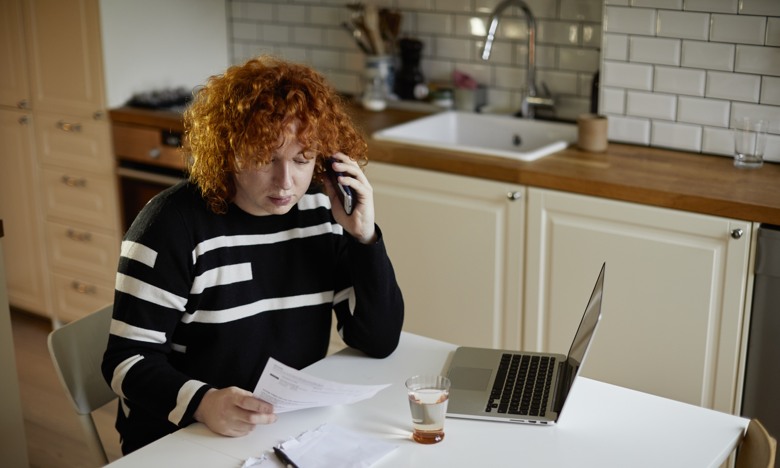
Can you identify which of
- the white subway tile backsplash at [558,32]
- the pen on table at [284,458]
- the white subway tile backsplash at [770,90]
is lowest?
the pen on table at [284,458]

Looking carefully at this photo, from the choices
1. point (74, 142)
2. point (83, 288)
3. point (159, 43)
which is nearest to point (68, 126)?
point (74, 142)

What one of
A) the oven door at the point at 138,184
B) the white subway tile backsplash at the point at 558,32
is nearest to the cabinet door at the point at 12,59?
the oven door at the point at 138,184

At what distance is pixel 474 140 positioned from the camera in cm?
361

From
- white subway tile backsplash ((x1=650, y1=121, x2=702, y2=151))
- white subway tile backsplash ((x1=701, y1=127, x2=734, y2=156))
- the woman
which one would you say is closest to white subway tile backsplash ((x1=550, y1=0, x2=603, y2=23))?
white subway tile backsplash ((x1=650, y1=121, x2=702, y2=151))

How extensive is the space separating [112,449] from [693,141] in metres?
2.16

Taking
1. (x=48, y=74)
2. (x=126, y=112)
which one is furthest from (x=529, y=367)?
(x=48, y=74)

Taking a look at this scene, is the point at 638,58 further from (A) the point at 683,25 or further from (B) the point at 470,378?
(B) the point at 470,378

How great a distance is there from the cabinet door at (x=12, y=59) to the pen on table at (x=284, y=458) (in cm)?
293

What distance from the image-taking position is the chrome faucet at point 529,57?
3.22 metres

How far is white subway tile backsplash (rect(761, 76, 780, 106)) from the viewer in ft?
9.41

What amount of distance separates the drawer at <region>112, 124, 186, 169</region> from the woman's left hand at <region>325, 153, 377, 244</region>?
1808mm

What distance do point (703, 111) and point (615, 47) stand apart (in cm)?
35

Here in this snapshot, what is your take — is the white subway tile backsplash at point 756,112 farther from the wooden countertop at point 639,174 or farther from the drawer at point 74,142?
the drawer at point 74,142

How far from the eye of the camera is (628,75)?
3.11 metres
